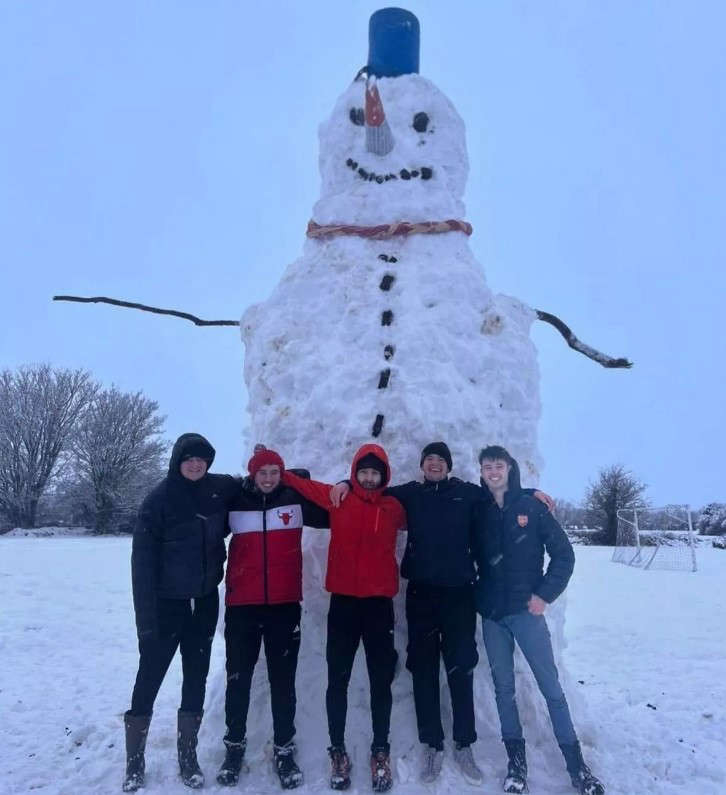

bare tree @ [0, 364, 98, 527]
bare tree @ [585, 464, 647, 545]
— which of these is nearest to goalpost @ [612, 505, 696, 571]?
bare tree @ [585, 464, 647, 545]

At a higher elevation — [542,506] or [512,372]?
[512,372]

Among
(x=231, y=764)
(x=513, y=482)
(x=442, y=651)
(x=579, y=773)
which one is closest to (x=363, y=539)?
(x=442, y=651)

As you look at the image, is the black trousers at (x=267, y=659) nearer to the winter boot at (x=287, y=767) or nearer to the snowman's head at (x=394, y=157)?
the winter boot at (x=287, y=767)

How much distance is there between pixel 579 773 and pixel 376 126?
3.73m

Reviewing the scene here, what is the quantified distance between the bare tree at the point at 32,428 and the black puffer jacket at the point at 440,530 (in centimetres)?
2462

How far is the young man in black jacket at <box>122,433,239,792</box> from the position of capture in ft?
10.5

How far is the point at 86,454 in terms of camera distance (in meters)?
25.2

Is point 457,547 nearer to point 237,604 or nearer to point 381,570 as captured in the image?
point 381,570

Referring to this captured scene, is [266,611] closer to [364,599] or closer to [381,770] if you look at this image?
[364,599]

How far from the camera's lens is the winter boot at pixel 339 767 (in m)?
3.07

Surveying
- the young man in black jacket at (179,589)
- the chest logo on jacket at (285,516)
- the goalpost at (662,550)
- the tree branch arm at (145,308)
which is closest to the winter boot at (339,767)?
the young man in black jacket at (179,589)

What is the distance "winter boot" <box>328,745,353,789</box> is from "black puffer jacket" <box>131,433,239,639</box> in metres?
0.96

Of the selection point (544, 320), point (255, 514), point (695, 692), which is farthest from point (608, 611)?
point (255, 514)

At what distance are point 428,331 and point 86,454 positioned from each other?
945 inches
